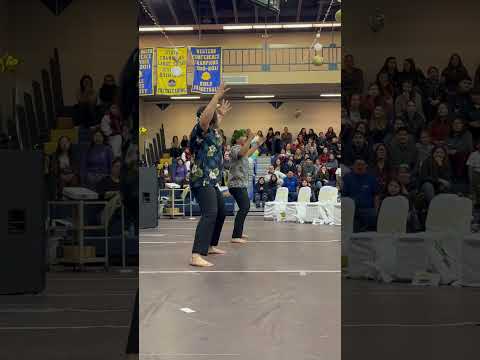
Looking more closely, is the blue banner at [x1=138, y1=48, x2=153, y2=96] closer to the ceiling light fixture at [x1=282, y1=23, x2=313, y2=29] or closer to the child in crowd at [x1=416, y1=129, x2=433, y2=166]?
the ceiling light fixture at [x1=282, y1=23, x2=313, y2=29]

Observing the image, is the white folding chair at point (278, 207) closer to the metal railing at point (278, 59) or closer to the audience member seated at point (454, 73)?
the metal railing at point (278, 59)

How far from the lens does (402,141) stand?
7.37 feet

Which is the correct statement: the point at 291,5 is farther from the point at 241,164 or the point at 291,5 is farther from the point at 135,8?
→ the point at 135,8

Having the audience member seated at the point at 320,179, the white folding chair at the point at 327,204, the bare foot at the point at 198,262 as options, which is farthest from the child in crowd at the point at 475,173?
the audience member seated at the point at 320,179

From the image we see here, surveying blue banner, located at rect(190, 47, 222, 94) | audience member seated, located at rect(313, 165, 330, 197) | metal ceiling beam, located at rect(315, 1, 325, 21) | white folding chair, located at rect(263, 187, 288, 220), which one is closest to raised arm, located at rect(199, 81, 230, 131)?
white folding chair, located at rect(263, 187, 288, 220)

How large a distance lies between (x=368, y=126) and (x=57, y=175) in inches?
43.9

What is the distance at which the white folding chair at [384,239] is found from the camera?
7.29ft

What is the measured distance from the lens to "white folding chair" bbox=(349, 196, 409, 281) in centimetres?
222

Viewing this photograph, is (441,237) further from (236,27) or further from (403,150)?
(236,27)

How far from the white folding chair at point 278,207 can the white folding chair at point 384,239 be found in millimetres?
9897

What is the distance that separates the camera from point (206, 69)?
15883 mm

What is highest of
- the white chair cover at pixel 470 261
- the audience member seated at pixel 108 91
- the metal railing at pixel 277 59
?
the metal railing at pixel 277 59

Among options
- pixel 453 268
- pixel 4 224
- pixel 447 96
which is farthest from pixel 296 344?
pixel 4 224

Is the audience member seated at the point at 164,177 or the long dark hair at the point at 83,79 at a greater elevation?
the long dark hair at the point at 83,79
